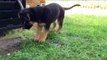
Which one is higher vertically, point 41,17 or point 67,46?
point 41,17

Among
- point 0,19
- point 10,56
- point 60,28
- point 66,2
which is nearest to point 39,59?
point 10,56

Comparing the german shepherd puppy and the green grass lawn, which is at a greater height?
the german shepherd puppy

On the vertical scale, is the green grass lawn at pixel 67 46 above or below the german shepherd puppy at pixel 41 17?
below

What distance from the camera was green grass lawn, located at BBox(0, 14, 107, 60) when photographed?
18.6ft

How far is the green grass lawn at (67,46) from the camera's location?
223 inches

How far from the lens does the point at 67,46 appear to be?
6.49 meters

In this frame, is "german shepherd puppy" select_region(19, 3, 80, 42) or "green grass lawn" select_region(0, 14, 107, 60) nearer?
"green grass lawn" select_region(0, 14, 107, 60)

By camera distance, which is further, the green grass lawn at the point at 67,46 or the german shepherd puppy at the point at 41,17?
the german shepherd puppy at the point at 41,17

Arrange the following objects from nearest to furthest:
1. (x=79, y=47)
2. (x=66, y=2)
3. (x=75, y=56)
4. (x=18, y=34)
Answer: (x=75, y=56)
(x=79, y=47)
(x=18, y=34)
(x=66, y=2)

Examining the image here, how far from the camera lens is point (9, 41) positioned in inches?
270

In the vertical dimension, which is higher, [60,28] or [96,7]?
[60,28]

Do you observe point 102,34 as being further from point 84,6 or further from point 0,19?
point 84,6

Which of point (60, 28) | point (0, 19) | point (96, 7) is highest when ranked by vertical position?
point (0, 19)

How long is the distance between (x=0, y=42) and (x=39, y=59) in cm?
168
